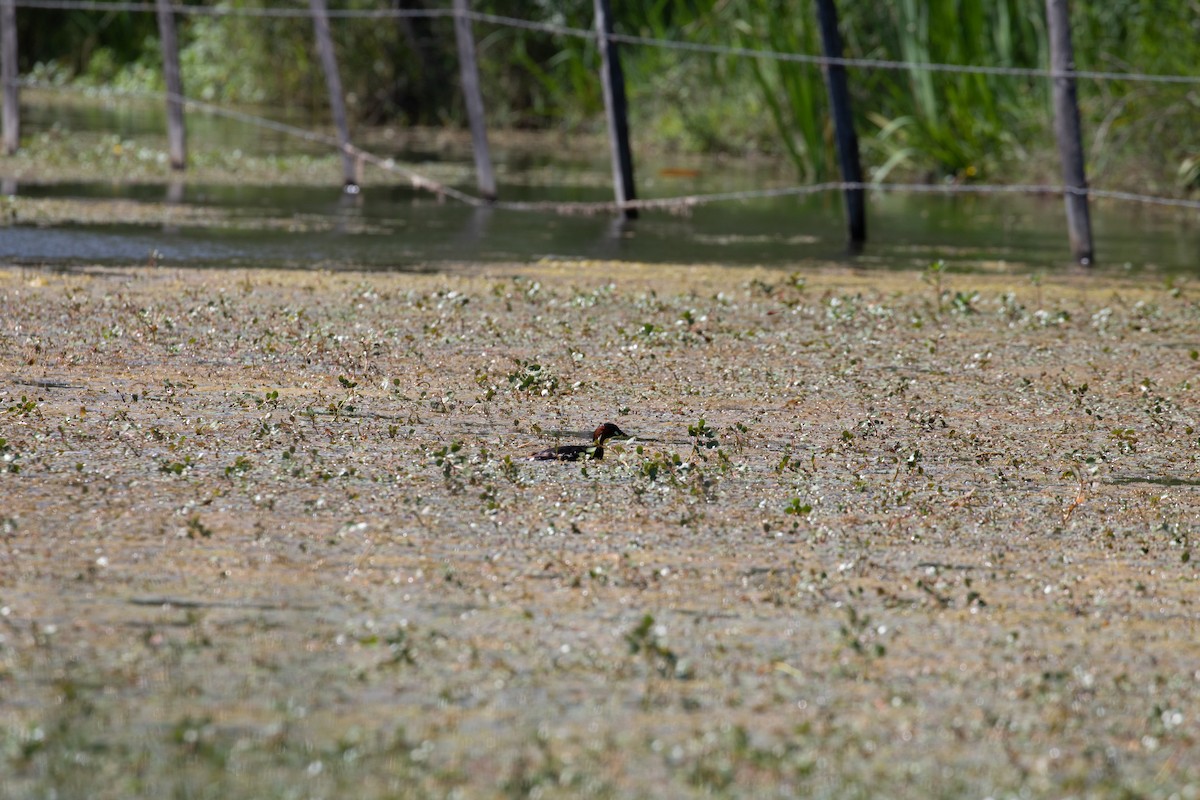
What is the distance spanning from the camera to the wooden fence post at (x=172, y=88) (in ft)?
37.8

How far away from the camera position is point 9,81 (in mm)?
11922

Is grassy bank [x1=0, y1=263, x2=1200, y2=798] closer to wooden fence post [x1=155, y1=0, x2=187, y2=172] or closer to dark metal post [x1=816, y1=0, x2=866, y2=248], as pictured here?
dark metal post [x1=816, y1=0, x2=866, y2=248]

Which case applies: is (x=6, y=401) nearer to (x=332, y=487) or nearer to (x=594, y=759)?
(x=332, y=487)

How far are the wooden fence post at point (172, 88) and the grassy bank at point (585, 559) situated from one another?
18.4 ft

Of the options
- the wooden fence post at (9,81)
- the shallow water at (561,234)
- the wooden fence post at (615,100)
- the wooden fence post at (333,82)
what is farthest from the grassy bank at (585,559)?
the wooden fence post at (9,81)

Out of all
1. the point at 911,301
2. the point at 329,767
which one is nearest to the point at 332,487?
the point at 329,767

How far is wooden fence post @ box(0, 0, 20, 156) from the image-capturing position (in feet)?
39.1

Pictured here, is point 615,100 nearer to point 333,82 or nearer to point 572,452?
point 333,82

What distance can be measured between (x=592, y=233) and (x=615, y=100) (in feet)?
2.37

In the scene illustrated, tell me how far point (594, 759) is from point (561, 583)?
2.62 ft

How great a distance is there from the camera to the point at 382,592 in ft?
10.4

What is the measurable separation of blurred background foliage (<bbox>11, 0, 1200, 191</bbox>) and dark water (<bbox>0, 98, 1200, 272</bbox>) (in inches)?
15.9

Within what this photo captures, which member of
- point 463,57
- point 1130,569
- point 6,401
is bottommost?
point 1130,569

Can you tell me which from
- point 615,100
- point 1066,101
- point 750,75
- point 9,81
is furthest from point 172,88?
point 1066,101
